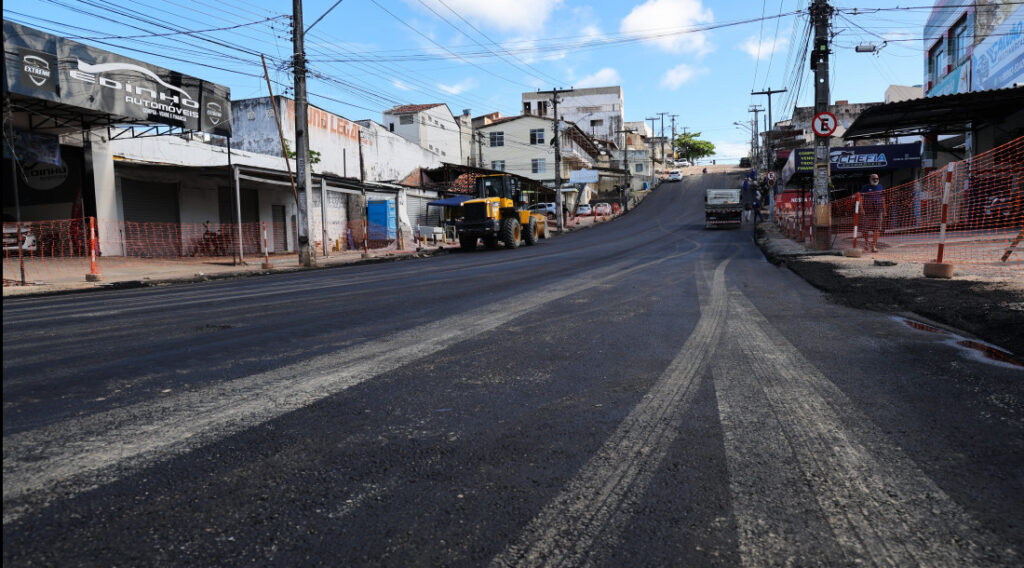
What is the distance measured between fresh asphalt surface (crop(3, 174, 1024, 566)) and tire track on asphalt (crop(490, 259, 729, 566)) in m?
0.01

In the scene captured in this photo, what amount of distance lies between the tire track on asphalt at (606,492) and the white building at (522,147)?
184ft

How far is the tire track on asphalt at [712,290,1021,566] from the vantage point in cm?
196

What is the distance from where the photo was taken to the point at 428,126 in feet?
164

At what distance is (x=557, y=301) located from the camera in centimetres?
788

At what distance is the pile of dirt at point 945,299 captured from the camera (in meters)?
5.37

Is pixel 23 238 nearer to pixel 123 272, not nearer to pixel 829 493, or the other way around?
pixel 123 272

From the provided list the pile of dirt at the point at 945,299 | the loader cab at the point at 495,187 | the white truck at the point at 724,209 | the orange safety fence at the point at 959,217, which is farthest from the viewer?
the white truck at the point at 724,209

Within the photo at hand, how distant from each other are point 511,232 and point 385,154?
56.6 ft

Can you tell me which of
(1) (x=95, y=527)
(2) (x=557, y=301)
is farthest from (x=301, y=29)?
(1) (x=95, y=527)

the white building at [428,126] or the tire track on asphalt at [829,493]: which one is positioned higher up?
the white building at [428,126]

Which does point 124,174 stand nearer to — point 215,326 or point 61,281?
point 61,281

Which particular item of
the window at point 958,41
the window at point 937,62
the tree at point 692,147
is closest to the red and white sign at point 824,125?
the window at point 958,41

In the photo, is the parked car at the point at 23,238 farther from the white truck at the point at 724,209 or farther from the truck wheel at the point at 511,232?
the white truck at the point at 724,209

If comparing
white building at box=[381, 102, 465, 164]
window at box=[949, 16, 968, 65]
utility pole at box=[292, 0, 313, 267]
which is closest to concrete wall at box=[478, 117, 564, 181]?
white building at box=[381, 102, 465, 164]
